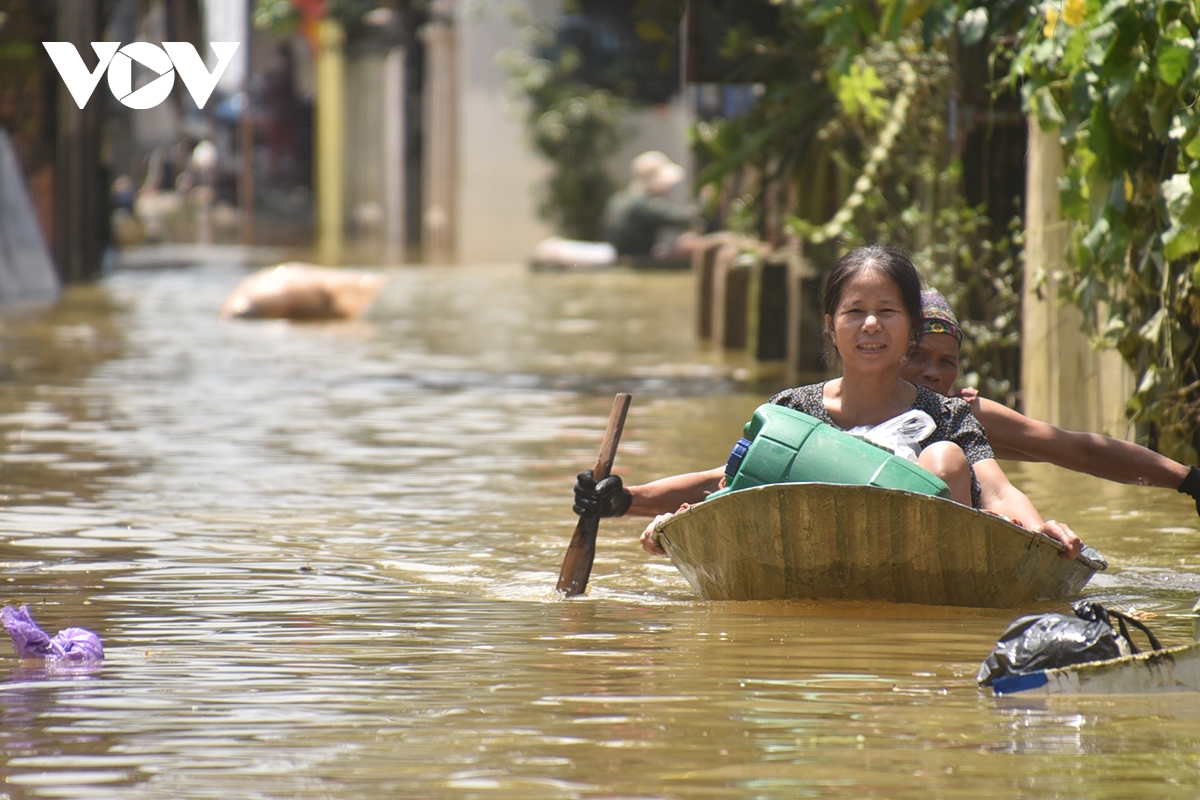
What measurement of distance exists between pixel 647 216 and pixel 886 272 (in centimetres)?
2112

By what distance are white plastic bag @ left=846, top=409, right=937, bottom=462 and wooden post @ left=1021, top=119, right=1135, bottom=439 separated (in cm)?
296

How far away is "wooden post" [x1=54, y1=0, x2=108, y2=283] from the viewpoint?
2169 cm

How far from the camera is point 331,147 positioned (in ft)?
153

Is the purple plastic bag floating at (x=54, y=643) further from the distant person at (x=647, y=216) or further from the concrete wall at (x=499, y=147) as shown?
the concrete wall at (x=499, y=147)

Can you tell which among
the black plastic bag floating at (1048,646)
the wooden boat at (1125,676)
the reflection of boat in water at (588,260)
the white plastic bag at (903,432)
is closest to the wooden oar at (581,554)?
the white plastic bag at (903,432)

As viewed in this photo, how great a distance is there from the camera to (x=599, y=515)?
535cm

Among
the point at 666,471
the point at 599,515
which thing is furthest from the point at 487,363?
the point at 599,515

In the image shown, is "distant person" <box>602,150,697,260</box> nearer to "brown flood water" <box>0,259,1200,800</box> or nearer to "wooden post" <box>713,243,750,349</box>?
"wooden post" <box>713,243,750,349</box>

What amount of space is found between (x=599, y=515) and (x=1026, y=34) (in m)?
2.97

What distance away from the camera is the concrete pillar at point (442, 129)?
33.1 meters

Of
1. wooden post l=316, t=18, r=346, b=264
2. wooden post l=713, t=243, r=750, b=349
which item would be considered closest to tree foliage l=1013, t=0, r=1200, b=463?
wooden post l=713, t=243, r=750, b=349

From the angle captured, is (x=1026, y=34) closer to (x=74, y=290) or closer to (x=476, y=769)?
(x=476, y=769)

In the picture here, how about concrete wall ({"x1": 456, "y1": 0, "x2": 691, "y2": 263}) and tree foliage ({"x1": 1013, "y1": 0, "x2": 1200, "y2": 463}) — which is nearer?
tree foliage ({"x1": 1013, "y1": 0, "x2": 1200, "y2": 463})

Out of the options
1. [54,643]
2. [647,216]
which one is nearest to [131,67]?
[647,216]
